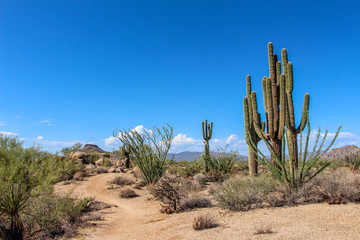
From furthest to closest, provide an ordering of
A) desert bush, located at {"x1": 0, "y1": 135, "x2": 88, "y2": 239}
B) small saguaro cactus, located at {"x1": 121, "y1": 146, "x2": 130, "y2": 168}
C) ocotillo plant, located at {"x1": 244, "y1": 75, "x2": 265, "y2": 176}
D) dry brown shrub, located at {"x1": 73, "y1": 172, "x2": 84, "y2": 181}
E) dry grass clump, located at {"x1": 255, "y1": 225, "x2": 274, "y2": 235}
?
1. small saguaro cactus, located at {"x1": 121, "y1": 146, "x2": 130, "y2": 168}
2. dry brown shrub, located at {"x1": 73, "y1": 172, "x2": 84, "y2": 181}
3. ocotillo plant, located at {"x1": 244, "y1": 75, "x2": 265, "y2": 176}
4. desert bush, located at {"x1": 0, "y1": 135, "x2": 88, "y2": 239}
5. dry grass clump, located at {"x1": 255, "y1": 225, "x2": 274, "y2": 235}

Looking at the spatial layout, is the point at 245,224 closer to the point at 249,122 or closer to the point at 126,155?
the point at 249,122

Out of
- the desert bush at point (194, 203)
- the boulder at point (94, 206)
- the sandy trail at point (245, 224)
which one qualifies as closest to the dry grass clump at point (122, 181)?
the boulder at point (94, 206)

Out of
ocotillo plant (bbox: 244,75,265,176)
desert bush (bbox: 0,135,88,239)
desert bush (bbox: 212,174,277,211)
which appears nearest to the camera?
desert bush (bbox: 0,135,88,239)

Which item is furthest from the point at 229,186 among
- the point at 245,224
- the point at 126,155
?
the point at 126,155

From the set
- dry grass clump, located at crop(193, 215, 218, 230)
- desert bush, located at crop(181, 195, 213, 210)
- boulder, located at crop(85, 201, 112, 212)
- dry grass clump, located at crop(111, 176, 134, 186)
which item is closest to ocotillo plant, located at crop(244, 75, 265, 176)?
desert bush, located at crop(181, 195, 213, 210)

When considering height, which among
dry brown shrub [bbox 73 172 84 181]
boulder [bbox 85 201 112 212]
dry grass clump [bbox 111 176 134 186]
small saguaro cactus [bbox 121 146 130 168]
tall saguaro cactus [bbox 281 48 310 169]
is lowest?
boulder [bbox 85 201 112 212]

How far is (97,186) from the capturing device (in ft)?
52.0

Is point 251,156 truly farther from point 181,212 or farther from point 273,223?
point 273,223

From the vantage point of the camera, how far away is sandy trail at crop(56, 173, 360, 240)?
5367 mm

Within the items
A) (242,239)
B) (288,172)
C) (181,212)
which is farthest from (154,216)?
(288,172)

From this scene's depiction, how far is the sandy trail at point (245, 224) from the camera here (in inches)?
211

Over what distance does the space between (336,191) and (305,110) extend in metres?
3.44

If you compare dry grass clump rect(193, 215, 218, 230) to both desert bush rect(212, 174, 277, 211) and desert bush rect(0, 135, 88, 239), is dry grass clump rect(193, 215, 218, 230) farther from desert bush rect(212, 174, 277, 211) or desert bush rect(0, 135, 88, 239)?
desert bush rect(0, 135, 88, 239)

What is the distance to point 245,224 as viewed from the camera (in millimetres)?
6262
